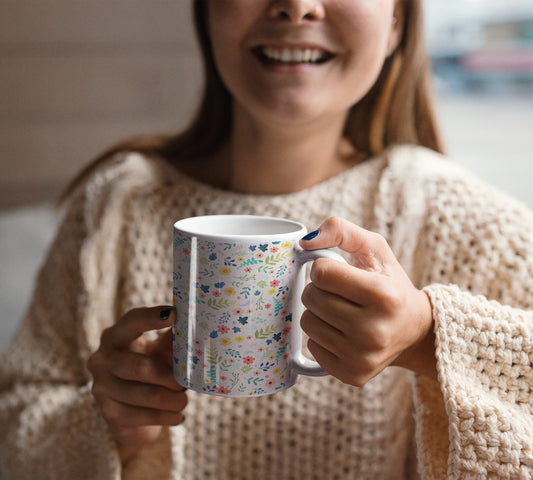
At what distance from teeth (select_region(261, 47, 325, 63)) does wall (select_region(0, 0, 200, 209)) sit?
1.12m

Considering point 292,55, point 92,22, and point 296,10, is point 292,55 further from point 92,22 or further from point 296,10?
point 92,22

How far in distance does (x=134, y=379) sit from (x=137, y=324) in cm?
8

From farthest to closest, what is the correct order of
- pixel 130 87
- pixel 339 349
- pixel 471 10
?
pixel 130 87 → pixel 471 10 → pixel 339 349

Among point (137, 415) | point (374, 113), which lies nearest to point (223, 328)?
point (137, 415)

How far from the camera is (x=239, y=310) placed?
0.54m

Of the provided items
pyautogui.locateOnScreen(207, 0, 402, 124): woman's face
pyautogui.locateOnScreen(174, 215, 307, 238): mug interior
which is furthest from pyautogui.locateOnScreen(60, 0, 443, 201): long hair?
pyautogui.locateOnScreen(174, 215, 307, 238): mug interior

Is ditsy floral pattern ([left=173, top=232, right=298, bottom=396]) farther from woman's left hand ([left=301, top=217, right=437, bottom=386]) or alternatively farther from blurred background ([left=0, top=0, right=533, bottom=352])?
blurred background ([left=0, top=0, right=533, bottom=352])

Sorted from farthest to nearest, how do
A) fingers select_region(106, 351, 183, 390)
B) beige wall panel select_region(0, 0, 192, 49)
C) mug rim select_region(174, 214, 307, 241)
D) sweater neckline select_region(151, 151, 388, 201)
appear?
1. beige wall panel select_region(0, 0, 192, 49)
2. sweater neckline select_region(151, 151, 388, 201)
3. fingers select_region(106, 351, 183, 390)
4. mug rim select_region(174, 214, 307, 241)

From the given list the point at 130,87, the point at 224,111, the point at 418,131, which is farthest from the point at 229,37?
the point at 130,87

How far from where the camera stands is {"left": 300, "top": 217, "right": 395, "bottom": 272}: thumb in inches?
22.0

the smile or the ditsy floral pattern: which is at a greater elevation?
the smile

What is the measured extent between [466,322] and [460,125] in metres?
1.15

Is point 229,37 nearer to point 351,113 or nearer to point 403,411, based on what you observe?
point 351,113

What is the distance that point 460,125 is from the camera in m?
1.66
